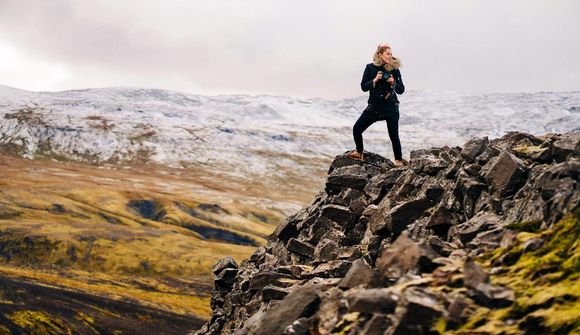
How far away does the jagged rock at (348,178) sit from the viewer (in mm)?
25609

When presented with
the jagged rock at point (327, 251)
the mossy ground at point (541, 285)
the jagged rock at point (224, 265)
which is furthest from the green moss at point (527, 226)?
the jagged rock at point (224, 265)

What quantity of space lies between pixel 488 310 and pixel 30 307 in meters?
126

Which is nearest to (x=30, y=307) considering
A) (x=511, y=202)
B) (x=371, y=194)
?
(x=371, y=194)

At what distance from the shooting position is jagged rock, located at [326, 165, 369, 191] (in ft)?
84.0

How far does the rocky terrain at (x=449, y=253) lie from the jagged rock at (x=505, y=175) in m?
0.03

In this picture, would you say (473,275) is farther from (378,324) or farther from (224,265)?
(224,265)

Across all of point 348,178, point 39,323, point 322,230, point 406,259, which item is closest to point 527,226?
point 406,259

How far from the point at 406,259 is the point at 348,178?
40.9ft

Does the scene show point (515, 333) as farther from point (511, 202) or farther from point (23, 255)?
point (23, 255)

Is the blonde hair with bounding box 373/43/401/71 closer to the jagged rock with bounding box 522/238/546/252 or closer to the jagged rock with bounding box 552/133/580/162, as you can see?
Answer: the jagged rock with bounding box 552/133/580/162

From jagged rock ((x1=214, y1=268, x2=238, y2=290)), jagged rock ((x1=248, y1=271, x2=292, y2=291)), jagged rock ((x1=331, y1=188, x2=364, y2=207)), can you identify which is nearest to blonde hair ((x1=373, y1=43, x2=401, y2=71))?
jagged rock ((x1=331, y1=188, x2=364, y2=207))

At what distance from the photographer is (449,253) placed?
48.9 feet

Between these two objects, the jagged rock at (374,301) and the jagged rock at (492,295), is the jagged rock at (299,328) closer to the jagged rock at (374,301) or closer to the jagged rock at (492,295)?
the jagged rock at (374,301)

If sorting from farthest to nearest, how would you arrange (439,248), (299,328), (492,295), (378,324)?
(439,248) → (299,328) → (378,324) → (492,295)
